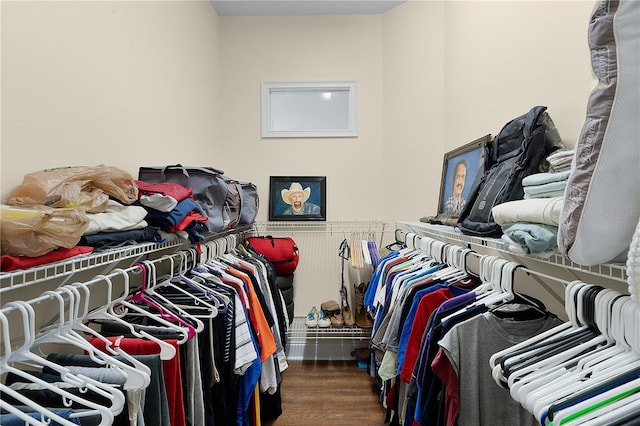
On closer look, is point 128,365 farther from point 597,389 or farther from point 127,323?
point 597,389

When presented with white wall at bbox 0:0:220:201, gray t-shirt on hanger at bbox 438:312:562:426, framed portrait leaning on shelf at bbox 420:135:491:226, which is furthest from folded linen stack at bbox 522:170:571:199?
white wall at bbox 0:0:220:201

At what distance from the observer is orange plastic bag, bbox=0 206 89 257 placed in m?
0.72

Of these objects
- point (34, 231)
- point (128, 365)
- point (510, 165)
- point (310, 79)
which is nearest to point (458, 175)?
point (510, 165)

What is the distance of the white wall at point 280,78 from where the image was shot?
1215 mm

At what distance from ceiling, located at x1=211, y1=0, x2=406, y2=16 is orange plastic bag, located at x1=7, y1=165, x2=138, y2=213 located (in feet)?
7.90

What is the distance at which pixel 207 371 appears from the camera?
129cm

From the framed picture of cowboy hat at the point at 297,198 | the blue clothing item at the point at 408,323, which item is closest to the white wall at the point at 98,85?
the framed picture of cowboy hat at the point at 297,198

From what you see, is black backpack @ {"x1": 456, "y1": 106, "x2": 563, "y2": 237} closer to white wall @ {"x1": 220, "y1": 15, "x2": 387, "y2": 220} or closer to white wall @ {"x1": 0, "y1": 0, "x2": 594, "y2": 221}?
white wall @ {"x1": 0, "y1": 0, "x2": 594, "y2": 221}

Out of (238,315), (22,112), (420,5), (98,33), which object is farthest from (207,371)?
(420,5)

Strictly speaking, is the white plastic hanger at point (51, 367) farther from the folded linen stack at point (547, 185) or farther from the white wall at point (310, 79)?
the white wall at point (310, 79)

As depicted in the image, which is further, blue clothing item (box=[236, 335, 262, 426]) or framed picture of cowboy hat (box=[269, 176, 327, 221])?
framed picture of cowboy hat (box=[269, 176, 327, 221])

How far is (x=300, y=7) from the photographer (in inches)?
117

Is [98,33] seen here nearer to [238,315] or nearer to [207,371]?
[238,315]

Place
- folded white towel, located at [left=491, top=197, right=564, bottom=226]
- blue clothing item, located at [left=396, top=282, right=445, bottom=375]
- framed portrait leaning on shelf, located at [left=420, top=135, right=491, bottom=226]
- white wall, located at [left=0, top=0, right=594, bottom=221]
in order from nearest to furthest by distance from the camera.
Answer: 1. folded white towel, located at [left=491, top=197, right=564, bottom=226]
2. white wall, located at [left=0, top=0, right=594, bottom=221]
3. blue clothing item, located at [left=396, top=282, right=445, bottom=375]
4. framed portrait leaning on shelf, located at [left=420, top=135, right=491, bottom=226]
